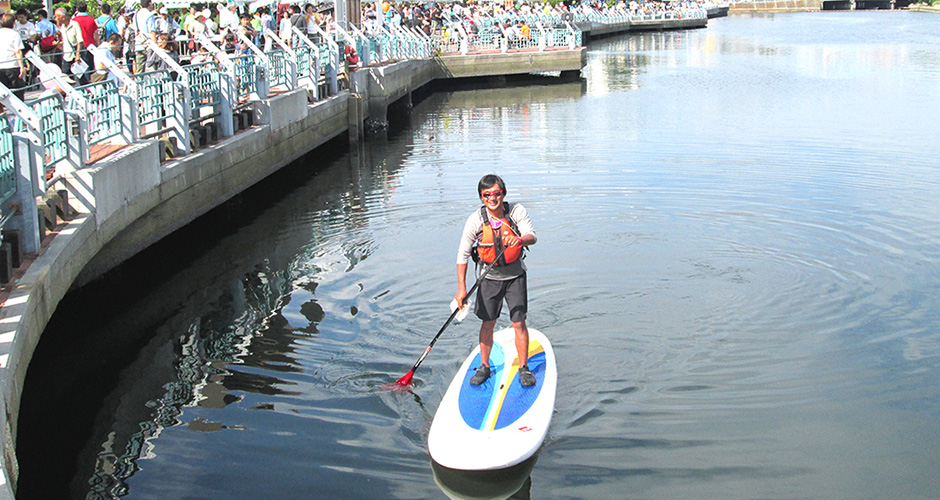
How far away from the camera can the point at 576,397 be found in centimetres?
813

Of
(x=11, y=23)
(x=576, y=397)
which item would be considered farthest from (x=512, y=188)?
(x=576, y=397)

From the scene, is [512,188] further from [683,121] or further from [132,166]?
[683,121]

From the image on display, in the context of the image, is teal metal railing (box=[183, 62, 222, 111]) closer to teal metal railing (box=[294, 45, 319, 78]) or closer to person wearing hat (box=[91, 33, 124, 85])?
person wearing hat (box=[91, 33, 124, 85])

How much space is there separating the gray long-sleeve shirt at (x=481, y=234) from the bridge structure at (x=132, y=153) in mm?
3296

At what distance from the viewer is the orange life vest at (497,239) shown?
23.9 feet

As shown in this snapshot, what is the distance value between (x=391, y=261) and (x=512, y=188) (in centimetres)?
507

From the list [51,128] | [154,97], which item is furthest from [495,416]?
[154,97]

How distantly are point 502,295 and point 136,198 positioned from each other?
6.05 m

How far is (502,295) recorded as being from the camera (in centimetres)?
762

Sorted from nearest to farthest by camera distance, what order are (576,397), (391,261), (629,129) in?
1. (576,397)
2. (391,261)
3. (629,129)

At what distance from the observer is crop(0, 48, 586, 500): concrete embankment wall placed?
726cm

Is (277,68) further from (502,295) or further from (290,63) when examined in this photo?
(502,295)

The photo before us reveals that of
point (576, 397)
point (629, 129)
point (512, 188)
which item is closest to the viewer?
point (576, 397)

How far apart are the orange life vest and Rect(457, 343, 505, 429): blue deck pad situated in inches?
40.2
